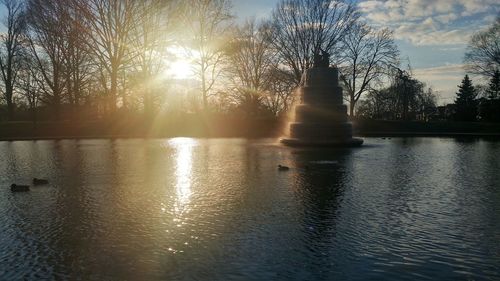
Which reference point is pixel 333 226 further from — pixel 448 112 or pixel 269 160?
pixel 448 112

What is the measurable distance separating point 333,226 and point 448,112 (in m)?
76.4

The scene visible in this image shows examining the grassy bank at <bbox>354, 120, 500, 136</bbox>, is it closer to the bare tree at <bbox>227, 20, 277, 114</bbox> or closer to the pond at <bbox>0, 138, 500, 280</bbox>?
the bare tree at <bbox>227, 20, 277, 114</bbox>

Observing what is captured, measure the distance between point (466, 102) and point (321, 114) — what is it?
47518 millimetres

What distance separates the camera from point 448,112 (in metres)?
74.1

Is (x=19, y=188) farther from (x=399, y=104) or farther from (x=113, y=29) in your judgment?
(x=399, y=104)

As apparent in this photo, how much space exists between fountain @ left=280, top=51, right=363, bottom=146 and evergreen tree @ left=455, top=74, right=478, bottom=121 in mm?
42753

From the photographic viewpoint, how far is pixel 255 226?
5930mm

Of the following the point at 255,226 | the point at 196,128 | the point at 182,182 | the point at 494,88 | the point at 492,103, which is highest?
the point at 494,88

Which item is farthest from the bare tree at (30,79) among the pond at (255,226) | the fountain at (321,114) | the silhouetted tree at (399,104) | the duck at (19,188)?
the silhouetted tree at (399,104)

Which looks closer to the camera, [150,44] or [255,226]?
[255,226]

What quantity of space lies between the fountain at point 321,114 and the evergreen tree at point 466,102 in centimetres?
4275

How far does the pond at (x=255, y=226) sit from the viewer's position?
171 inches

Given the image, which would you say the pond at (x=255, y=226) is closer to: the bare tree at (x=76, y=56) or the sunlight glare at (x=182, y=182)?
the sunlight glare at (x=182, y=182)

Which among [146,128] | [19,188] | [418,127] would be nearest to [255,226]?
[19,188]
